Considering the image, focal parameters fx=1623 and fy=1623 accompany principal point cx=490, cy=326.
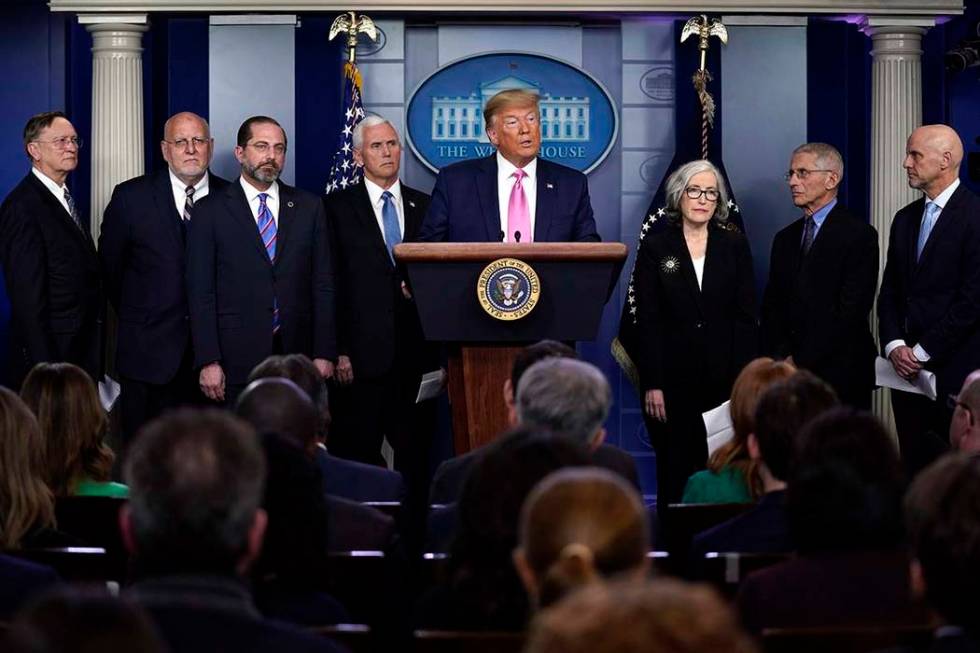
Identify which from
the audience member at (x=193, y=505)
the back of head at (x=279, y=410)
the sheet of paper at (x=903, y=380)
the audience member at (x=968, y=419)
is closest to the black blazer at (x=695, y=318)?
the sheet of paper at (x=903, y=380)

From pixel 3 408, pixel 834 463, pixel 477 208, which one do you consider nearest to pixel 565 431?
pixel 834 463

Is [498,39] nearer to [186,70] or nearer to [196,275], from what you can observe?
[186,70]

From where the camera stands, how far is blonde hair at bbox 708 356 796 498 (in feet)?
13.7

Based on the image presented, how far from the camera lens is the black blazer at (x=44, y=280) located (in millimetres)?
6668

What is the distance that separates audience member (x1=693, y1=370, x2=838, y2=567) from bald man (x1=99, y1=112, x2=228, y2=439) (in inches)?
140

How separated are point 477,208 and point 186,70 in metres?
2.32

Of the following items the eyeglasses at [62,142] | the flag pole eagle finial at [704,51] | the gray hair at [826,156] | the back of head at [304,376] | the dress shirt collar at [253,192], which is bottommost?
the back of head at [304,376]

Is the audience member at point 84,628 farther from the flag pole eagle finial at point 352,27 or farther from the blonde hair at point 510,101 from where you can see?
the flag pole eagle finial at point 352,27

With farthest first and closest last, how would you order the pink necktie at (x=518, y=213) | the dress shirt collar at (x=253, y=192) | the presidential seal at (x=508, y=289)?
the dress shirt collar at (x=253, y=192), the pink necktie at (x=518, y=213), the presidential seal at (x=508, y=289)

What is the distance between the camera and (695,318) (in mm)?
6617

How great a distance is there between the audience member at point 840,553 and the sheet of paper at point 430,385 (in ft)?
11.4

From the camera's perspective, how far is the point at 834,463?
2807mm

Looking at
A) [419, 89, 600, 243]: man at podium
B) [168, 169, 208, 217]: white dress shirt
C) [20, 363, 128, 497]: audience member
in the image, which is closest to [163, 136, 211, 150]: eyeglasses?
[168, 169, 208, 217]: white dress shirt

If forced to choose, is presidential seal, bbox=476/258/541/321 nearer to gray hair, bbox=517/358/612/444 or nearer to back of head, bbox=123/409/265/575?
gray hair, bbox=517/358/612/444
